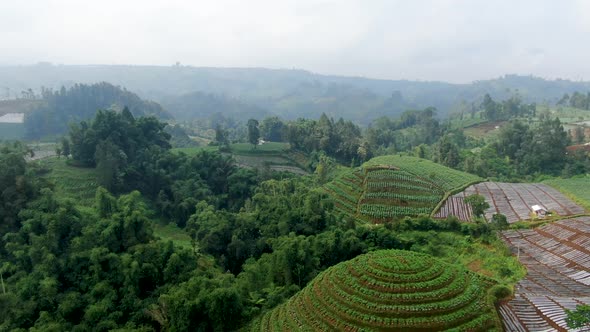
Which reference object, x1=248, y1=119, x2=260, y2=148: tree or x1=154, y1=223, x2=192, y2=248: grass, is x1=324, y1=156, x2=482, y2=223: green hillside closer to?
x1=154, y1=223, x2=192, y2=248: grass

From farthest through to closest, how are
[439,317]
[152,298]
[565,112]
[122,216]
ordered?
1. [565,112]
2. [122,216]
3. [152,298]
4. [439,317]

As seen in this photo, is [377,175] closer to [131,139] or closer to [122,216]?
[122,216]

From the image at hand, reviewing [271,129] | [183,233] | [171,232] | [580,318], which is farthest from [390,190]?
[271,129]

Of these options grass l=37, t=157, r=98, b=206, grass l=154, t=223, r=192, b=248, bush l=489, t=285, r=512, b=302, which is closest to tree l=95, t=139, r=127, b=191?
grass l=37, t=157, r=98, b=206

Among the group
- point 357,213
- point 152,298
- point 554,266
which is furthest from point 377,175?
point 152,298

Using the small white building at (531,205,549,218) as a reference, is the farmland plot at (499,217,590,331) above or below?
below

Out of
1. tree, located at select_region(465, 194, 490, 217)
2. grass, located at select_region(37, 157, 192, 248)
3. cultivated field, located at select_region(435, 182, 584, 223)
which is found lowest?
grass, located at select_region(37, 157, 192, 248)
